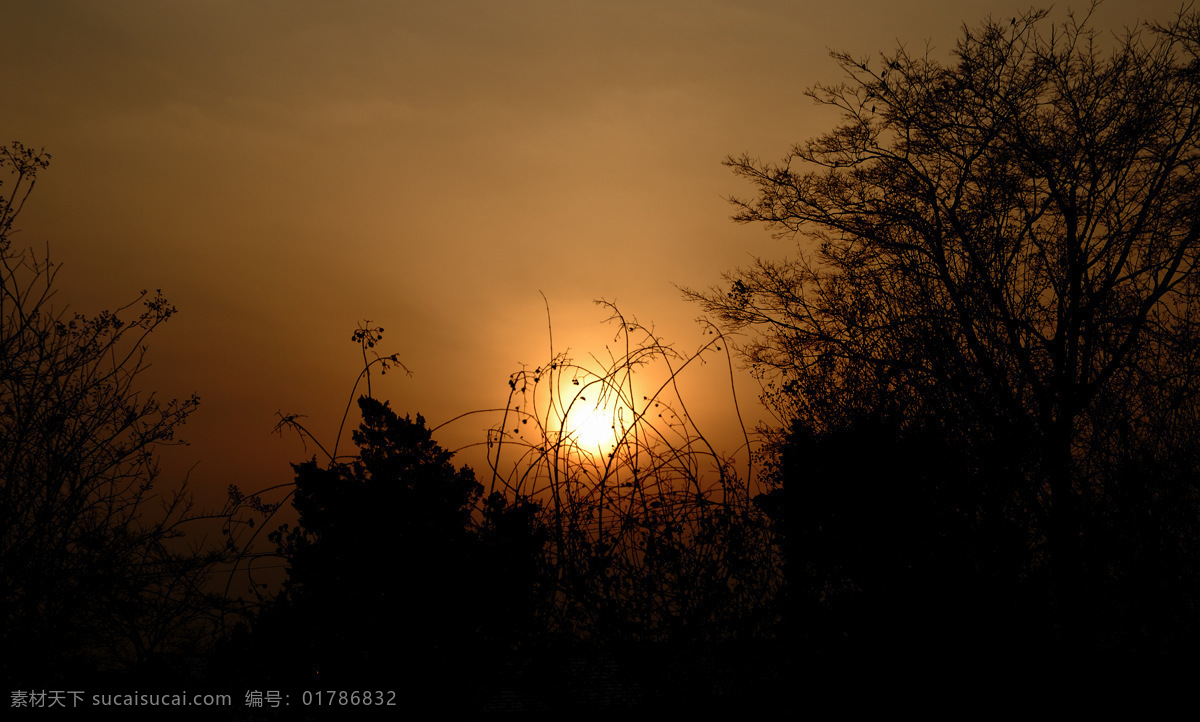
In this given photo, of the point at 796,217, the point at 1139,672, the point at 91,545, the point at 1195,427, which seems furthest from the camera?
the point at 796,217

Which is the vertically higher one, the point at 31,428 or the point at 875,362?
the point at 875,362

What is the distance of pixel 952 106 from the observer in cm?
1199

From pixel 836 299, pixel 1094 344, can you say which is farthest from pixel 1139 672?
pixel 836 299

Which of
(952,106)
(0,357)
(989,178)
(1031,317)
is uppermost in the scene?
(952,106)

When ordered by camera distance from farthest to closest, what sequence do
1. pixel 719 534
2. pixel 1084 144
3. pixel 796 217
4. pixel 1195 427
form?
1. pixel 796 217
2. pixel 1084 144
3. pixel 1195 427
4. pixel 719 534

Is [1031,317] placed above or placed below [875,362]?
above

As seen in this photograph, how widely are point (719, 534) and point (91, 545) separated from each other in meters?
4.48

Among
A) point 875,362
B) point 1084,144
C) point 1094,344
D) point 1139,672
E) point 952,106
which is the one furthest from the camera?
point 952,106

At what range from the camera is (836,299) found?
41.2 feet

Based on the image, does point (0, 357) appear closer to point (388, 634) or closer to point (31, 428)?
point (31, 428)

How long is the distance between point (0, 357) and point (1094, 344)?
1145 cm

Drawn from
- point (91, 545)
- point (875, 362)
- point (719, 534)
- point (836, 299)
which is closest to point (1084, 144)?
point (836, 299)

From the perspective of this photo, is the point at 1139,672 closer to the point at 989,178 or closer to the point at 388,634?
the point at 388,634

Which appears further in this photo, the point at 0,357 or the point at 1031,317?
the point at 1031,317
